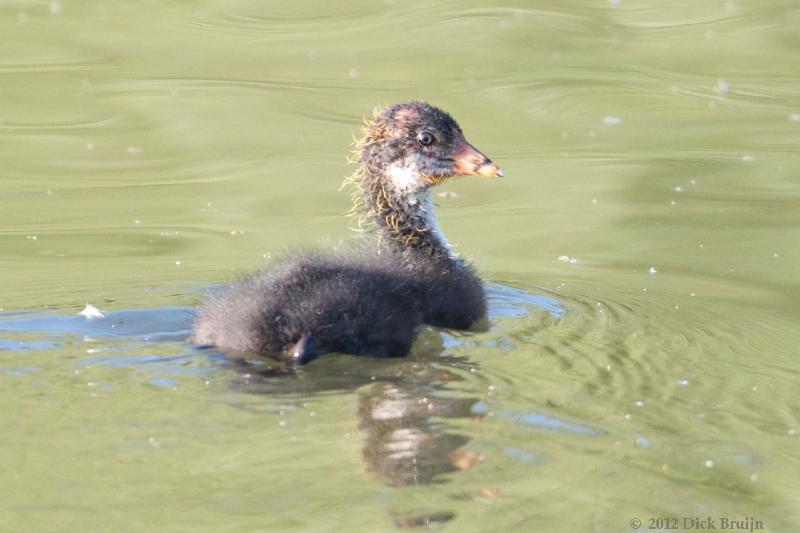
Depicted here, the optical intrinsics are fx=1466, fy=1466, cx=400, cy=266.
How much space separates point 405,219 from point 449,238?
5.05 feet

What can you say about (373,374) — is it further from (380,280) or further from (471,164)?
(471,164)

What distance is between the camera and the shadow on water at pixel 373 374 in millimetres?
5512

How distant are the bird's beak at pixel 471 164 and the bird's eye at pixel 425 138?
0.57 ft

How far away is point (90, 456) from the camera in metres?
5.54

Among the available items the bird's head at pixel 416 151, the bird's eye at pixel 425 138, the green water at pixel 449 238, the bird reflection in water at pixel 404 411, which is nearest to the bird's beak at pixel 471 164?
the bird's head at pixel 416 151

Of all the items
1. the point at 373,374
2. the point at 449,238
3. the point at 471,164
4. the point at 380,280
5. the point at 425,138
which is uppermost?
the point at 425,138

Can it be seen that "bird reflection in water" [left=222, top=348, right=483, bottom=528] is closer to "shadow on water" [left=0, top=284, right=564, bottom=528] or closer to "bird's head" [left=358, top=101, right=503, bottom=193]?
"shadow on water" [left=0, top=284, right=564, bottom=528]

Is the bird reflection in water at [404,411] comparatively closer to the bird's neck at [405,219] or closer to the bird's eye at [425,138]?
the bird's neck at [405,219]

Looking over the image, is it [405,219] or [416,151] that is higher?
[416,151]

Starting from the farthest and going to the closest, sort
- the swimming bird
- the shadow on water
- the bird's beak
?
1. the bird's beak
2. the swimming bird
3. the shadow on water

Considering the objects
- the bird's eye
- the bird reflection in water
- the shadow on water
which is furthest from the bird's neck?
the bird reflection in water

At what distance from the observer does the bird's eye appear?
8.24m

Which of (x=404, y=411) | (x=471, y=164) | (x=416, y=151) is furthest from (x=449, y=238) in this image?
(x=404, y=411)

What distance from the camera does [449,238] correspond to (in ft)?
31.9
